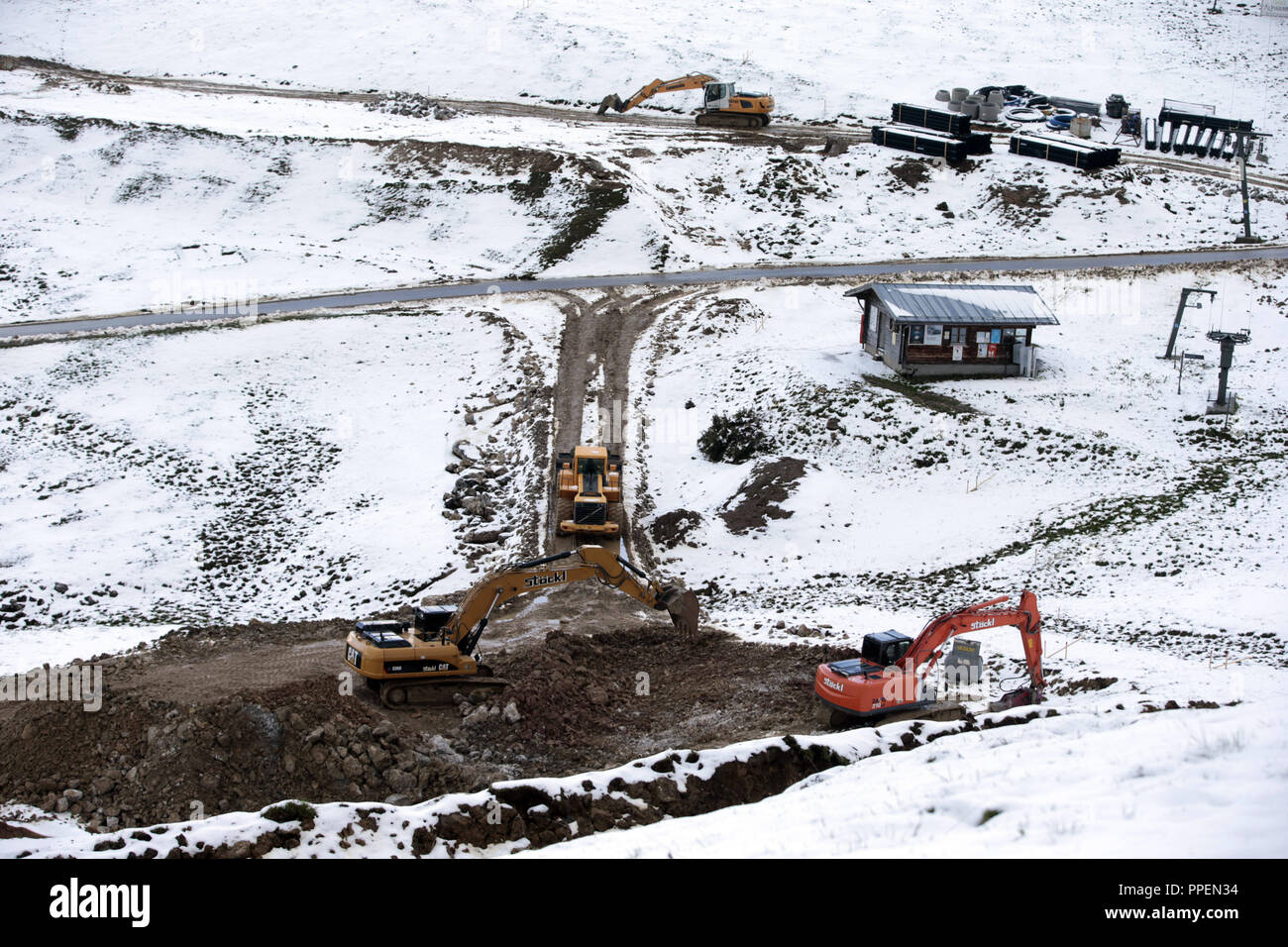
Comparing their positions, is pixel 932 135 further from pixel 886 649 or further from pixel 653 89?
pixel 886 649

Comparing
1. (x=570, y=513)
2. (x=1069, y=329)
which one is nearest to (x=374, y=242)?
(x=570, y=513)

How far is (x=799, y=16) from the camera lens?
309 feet

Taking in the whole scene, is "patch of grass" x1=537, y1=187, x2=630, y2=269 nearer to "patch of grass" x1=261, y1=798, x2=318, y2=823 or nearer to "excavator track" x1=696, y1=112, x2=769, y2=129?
"excavator track" x1=696, y1=112, x2=769, y2=129

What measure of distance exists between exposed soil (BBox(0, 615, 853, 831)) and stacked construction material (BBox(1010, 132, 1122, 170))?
4929 centimetres

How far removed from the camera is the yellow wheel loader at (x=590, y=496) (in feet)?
106

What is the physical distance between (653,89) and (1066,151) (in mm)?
27692

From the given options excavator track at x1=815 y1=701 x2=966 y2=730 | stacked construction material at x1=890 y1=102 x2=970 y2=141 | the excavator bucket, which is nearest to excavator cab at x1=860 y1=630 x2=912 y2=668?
excavator track at x1=815 y1=701 x2=966 y2=730

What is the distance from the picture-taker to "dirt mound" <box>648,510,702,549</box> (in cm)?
3309

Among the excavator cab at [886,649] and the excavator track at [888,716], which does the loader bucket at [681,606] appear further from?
the excavator cab at [886,649]

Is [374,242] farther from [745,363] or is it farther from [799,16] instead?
[799,16]

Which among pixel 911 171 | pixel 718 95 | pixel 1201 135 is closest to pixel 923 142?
pixel 911 171

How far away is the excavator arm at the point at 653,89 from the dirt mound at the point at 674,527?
4777 cm

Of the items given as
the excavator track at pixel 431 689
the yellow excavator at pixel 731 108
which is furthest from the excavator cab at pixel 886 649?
the yellow excavator at pixel 731 108

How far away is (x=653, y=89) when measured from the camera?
7394 centimetres
